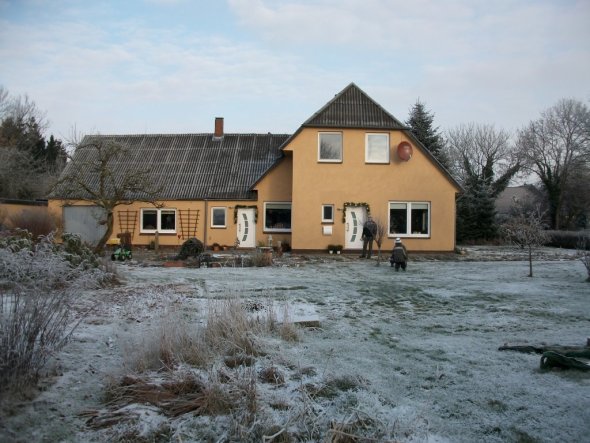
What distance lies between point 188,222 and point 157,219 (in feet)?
5.60

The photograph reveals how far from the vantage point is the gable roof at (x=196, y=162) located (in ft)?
75.8

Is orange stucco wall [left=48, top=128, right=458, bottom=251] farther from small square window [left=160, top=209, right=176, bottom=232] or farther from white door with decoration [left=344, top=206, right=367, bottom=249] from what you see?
small square window [left=160, top=209, right=176, bottom=232]

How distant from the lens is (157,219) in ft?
76.0

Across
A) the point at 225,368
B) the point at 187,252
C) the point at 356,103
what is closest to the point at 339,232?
the point at 356,103

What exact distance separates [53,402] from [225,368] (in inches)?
60.3

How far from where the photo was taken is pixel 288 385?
4.47m

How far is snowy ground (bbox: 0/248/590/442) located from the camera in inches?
148

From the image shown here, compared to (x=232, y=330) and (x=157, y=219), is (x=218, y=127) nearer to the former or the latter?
(x=157, y=219)

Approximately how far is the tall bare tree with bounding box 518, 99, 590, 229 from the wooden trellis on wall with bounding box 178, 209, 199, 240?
33.4m

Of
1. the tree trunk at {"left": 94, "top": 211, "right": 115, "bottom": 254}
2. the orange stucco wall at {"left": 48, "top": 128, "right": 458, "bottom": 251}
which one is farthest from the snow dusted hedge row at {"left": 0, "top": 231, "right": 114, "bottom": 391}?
the orange stucco wall at {"left": 48, "top": 128, "right": 458, "bottom": 251}

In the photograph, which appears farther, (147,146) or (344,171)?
(147,146)

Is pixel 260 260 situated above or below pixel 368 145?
below

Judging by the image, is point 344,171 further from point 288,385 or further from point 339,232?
point 288,385

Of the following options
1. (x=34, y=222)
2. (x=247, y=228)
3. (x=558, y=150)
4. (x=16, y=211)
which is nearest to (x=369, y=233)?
(x=247, y=228)
